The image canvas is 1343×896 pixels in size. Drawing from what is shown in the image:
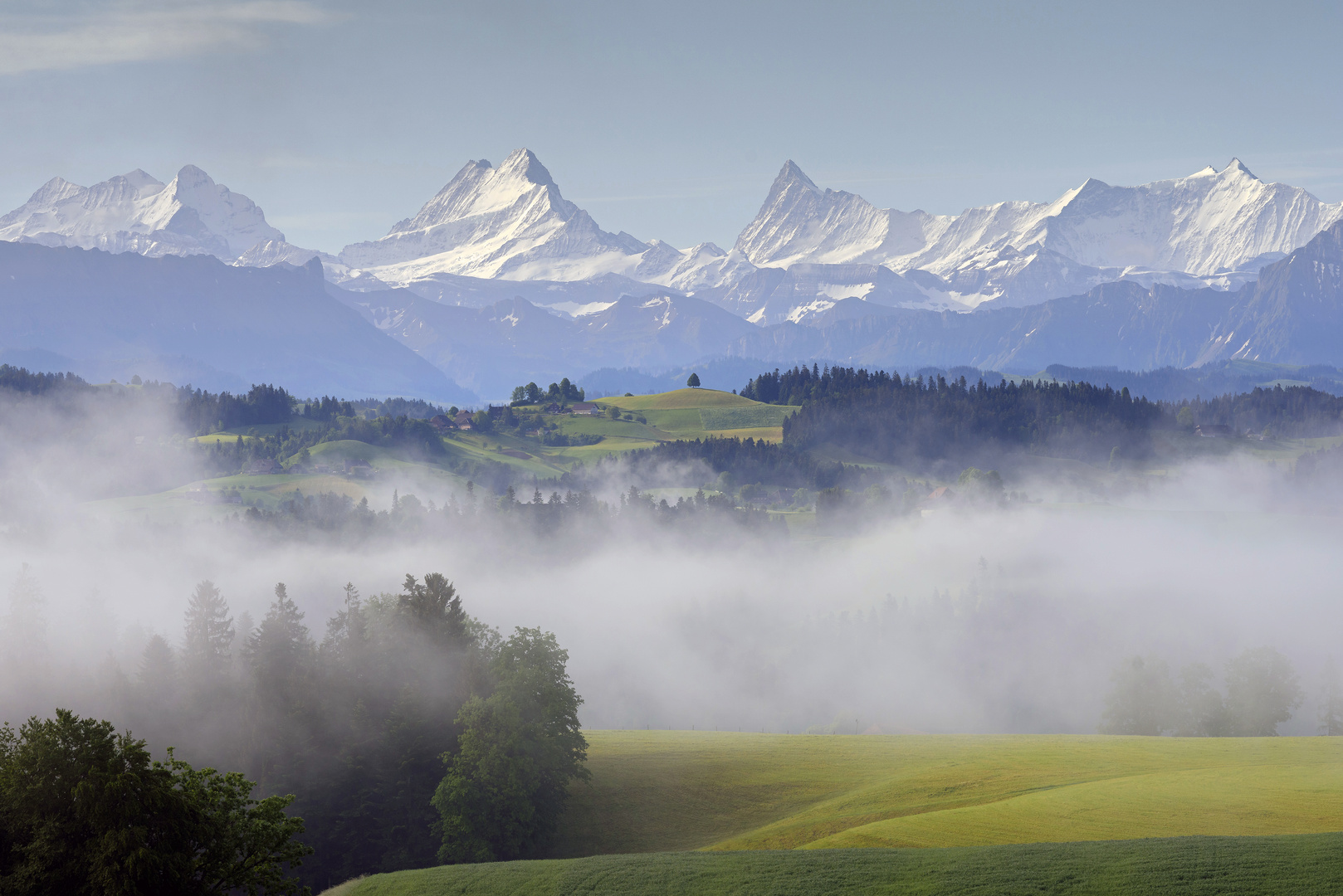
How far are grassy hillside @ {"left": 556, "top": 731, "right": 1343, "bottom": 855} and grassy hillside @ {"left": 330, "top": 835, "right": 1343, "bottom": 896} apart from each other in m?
6.69

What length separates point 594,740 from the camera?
99.2 m

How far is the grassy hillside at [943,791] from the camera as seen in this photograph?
5522 centimetres

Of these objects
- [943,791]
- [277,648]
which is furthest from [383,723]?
[943,791]

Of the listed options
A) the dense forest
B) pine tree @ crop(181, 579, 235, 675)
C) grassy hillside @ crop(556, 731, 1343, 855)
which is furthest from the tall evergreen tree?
pine tree @ crop(181, 579, 235, 675)

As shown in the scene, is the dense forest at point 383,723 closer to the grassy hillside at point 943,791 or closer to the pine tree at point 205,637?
the pine tree at point 205,637

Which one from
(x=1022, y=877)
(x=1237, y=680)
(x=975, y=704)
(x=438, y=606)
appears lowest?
(x=975, y=704)

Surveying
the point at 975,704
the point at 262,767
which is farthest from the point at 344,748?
the point at 975,704

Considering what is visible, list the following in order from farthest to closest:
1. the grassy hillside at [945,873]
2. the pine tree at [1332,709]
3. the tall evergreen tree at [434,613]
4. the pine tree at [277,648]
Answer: the pine tree at [1332,709]
the pine tree at [277,648]
the tall evergreen tree at [434,613]
the grassy hillside at [945,873]

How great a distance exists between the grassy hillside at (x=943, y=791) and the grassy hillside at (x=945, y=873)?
669cm

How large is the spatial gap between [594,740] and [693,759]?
649 inches

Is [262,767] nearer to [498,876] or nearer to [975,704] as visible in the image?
[498,876]

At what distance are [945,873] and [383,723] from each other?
46.0 meters

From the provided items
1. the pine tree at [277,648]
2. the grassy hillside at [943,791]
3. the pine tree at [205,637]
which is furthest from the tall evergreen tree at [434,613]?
the pine tree at [205,637]

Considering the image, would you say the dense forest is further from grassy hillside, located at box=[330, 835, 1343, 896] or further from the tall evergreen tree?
grassy hillside, located at box=[330, 835, 1343, 896]
